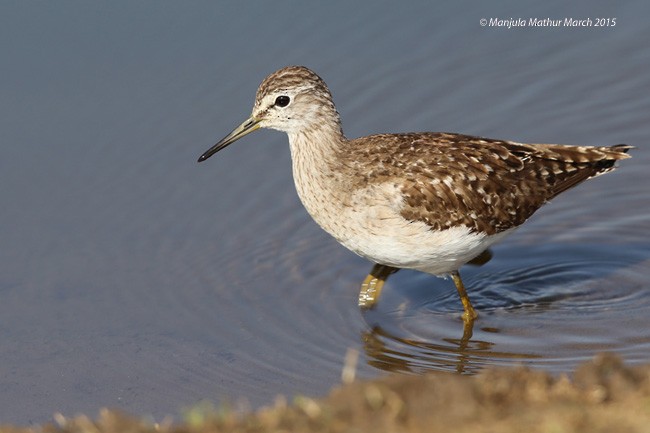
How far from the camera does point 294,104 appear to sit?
31.8ft

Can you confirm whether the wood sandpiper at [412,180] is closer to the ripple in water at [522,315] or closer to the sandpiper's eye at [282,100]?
the sandpiper's eye at [282,100]

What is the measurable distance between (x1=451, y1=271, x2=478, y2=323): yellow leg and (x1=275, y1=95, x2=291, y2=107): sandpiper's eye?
6.98ft

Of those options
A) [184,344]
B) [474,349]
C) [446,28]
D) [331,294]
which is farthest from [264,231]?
[446,28]

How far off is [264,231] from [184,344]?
1985 mm

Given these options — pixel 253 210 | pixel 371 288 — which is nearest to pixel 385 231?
pixel 371 288

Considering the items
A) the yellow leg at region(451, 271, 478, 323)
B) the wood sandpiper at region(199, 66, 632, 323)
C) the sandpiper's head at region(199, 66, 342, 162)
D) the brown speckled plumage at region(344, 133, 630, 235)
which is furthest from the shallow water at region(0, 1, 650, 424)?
the sandpiper's head at region(199, 66, 342, 162)

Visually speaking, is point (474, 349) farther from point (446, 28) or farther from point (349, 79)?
point (446, 28)

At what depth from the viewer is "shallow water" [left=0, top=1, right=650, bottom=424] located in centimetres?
923

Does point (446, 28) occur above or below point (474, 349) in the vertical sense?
above

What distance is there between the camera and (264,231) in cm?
→ 1112

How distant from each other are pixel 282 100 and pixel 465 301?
95.8 inches

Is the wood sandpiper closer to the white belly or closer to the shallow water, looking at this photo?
the white belly

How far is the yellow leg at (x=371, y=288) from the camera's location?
10.1 metres

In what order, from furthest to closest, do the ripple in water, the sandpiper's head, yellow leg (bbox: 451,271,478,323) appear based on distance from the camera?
yellow leg (bbox: 451,271,478,323) < the sandpiper's head < the ripple in water
